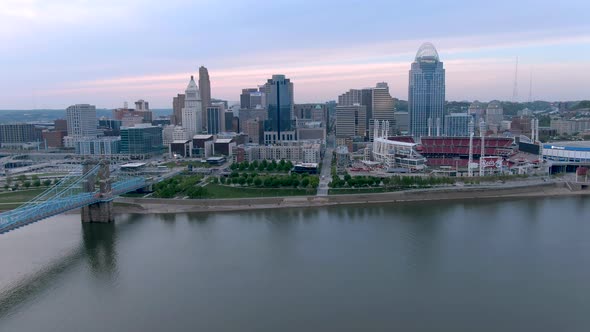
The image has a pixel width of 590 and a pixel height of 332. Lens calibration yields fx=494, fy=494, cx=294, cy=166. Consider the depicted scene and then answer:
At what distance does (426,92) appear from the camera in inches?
1110

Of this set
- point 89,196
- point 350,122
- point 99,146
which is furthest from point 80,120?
point 89,196

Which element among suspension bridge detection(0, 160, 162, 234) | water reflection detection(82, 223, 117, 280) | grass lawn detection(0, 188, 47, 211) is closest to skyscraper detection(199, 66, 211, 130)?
grass lawn detection(0, 188, 47, 211)

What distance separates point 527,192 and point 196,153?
1337 cm

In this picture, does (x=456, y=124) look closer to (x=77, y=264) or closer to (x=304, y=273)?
(x=304, y=273)

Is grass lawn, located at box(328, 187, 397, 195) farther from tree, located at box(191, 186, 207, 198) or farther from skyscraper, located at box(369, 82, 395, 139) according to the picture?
skyscraper, located at box(369, 82, 395, 139)

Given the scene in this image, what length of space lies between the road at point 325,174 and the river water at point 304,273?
87.8 inches

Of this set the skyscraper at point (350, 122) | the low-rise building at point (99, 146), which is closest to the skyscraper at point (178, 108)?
the low-rise building at point (99, 146)

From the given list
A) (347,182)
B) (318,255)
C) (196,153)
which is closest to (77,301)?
(318,255)

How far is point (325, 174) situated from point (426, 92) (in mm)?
14388

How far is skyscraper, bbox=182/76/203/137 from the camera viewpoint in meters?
28.6

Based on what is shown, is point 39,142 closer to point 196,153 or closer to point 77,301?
point 196,153

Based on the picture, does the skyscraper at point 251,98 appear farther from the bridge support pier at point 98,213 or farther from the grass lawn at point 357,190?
the bridge support pier at point 98,213

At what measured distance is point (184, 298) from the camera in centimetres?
657

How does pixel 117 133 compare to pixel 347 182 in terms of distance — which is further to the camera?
pixel 117 133
